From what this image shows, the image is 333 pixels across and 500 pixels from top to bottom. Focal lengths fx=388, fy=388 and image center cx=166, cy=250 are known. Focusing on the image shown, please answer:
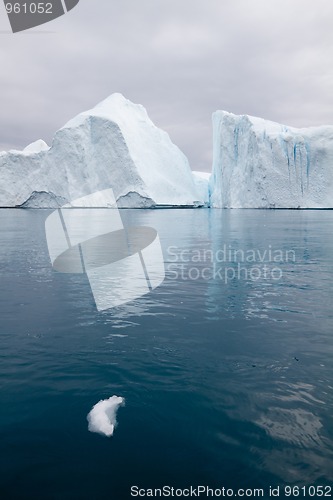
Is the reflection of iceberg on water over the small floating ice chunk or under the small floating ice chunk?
under

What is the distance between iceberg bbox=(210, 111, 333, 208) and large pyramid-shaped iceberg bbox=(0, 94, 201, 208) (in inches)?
712

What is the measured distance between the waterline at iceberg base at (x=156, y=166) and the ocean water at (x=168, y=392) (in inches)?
2732

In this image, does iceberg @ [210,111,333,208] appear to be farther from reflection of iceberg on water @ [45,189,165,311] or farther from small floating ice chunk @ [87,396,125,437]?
small floating ice chunk @ [87,396,125,437]

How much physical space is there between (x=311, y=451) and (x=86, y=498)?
2383mm

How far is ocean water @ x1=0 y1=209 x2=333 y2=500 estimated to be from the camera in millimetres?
3893

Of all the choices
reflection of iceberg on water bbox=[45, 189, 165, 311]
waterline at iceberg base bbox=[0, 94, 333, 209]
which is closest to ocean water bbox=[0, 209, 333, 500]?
reflection of iceberg on water bbox=[45, 189, 165, 311]

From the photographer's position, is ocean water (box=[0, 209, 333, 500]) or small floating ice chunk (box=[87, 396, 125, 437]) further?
small floating ice chunk (box=[87, 396, 125, 437])

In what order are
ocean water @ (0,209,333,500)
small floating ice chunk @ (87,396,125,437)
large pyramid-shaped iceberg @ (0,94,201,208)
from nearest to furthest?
ocean water @ (0,209,333,500) → small floating ice chunk @ (87,396,125,437) → large pyramid-shaped iceberg @ (0,94,201,208)

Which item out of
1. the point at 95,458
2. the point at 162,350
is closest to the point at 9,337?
the point at 162,350

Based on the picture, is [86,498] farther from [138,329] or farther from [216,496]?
[138,329]

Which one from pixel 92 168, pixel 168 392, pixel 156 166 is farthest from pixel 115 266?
pixel 156 166

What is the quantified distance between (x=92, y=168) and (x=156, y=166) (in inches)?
671

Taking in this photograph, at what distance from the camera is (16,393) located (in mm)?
5387

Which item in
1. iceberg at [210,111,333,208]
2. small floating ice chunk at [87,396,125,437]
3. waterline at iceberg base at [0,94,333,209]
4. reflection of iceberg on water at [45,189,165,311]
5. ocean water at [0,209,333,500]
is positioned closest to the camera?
ocean water at [0,209,333,500]
